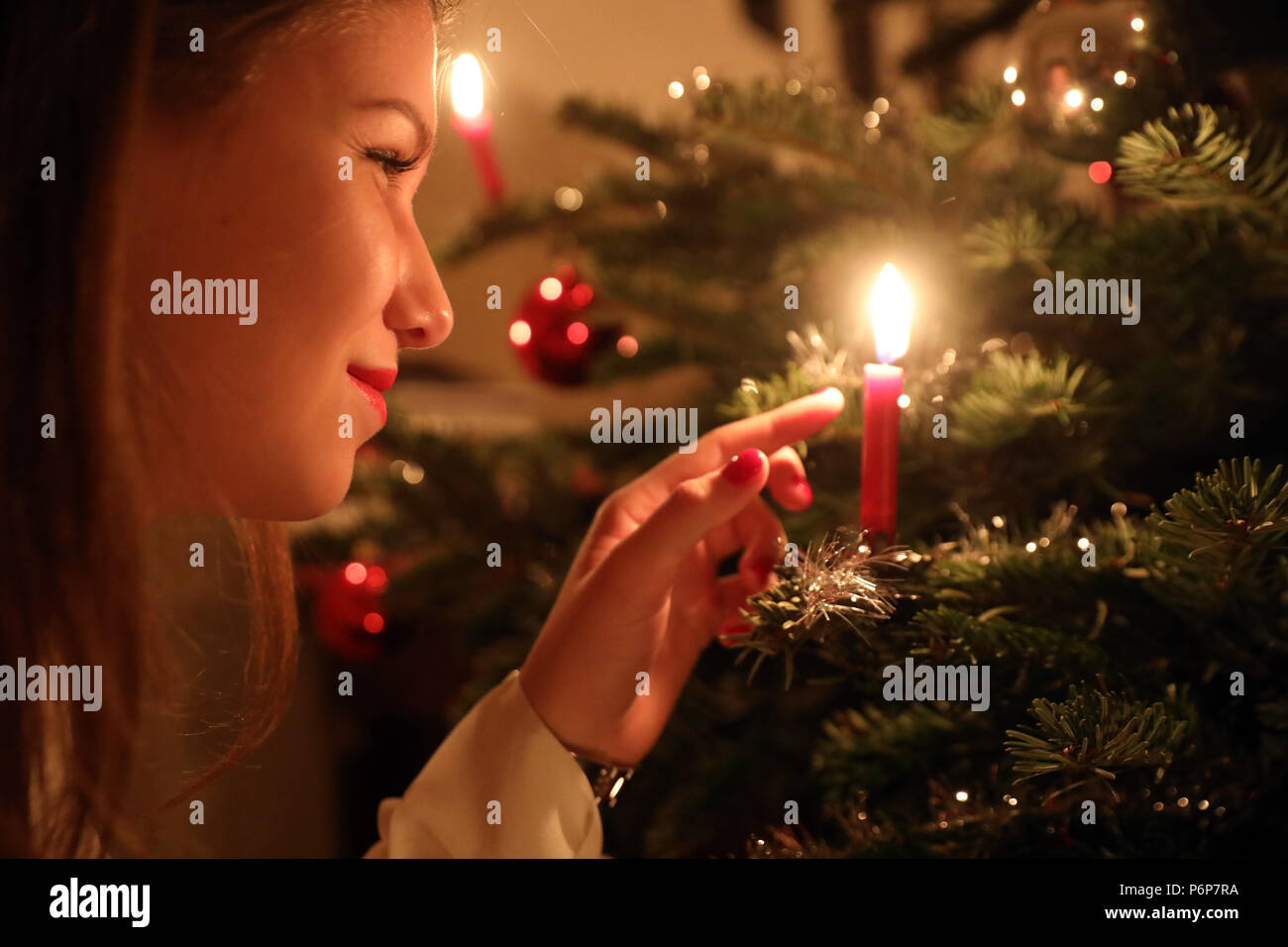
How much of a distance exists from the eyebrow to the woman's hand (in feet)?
0.95

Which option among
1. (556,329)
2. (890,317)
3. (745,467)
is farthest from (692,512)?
(556,329)

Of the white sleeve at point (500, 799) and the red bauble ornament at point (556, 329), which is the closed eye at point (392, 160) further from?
the red bauble ornament at point (556, 329)

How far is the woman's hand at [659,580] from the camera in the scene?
67cm

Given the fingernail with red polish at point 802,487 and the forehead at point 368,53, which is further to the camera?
the fingernail with red polish at point 802,487

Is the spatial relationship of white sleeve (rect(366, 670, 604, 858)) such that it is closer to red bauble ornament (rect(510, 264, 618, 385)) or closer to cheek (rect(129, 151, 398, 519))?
cheek (rect(129, 151, 398, 519))

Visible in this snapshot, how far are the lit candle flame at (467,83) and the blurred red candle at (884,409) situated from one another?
15.7 inches

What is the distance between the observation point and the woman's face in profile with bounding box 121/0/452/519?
60 cm

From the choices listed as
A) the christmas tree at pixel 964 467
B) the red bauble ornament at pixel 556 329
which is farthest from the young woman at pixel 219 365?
the red bauble ornament at pixel 556 329

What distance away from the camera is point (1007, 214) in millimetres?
820

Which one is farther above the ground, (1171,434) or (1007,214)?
(1007,214)

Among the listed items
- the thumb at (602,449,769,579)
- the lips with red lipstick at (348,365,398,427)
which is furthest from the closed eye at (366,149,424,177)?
the thumb at (602,449,769,579)
